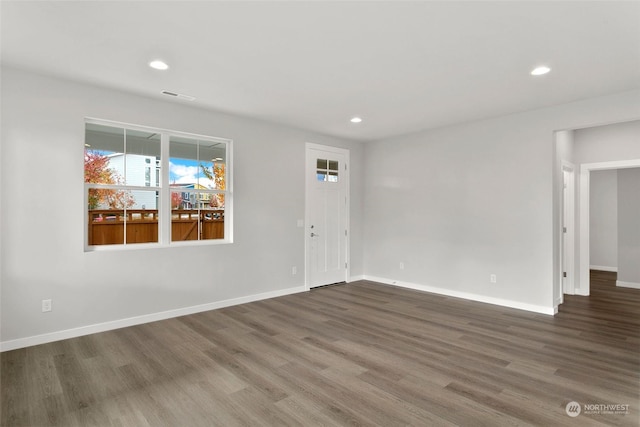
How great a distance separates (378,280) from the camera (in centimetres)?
647

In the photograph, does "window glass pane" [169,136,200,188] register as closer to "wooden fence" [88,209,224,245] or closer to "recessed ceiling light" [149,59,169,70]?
"wooden fence" [88,209,224,245]

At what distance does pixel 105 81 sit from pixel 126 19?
1472 mm

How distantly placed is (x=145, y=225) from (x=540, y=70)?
15.3 feet

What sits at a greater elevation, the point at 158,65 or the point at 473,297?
the point at 158,65

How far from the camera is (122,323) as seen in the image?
12.8 feet

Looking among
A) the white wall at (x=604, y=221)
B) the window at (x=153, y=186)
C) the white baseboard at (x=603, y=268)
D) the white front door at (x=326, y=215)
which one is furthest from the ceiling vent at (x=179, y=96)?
the white baseboard at (x=603, y=268)

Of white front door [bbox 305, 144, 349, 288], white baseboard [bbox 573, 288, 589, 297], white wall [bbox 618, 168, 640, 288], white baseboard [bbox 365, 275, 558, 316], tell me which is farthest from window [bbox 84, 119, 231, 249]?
white wall [bbox 618, 168, 640, 288]

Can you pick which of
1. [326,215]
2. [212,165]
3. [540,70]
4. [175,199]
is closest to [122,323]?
[175,199]

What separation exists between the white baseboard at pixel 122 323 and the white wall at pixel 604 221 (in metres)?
7.42

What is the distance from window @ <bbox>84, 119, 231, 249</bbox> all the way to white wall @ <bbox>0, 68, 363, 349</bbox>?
0.52 feet

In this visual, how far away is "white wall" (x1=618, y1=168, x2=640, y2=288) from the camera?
19.4 feet

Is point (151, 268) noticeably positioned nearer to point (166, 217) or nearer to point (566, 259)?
point (166, 217)

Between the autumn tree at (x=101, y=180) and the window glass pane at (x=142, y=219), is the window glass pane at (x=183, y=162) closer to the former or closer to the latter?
the window glass pane at (x=142, y=219)

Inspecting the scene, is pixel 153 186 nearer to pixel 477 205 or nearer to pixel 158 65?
pixel 158 65
